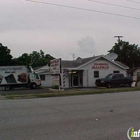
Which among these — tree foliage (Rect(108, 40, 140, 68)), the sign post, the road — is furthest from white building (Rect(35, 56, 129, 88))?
tree foliage (Rect(108, 40, 140, 68))

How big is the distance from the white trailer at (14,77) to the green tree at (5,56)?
30.7 m

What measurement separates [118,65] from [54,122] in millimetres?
32754

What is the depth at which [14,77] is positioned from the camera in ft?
111

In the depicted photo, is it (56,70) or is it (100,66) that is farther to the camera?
(100,66)

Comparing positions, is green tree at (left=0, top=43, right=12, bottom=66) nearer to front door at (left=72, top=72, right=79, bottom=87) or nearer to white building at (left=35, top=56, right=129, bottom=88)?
white building at (left=35, top=56, right=129, bottom=88)

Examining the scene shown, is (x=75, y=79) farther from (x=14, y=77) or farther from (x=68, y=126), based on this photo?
(x=68, y=126)

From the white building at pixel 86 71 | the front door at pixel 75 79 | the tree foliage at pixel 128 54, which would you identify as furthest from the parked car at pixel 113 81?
the tree foliage at pixel 128 54

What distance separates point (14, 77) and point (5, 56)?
108 ft

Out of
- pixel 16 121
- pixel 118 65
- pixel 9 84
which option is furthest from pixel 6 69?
pixel 16 121

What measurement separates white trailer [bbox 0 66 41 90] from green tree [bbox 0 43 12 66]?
101ft

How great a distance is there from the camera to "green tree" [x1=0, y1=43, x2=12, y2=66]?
211 ft

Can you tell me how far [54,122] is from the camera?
877 cm

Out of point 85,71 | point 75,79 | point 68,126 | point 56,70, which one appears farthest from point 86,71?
point 68,126

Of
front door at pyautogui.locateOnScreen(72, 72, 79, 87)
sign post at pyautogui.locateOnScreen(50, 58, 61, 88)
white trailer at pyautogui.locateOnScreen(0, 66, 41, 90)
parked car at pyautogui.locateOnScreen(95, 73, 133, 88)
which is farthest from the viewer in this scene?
front door at pyautogui.locateOnScreen(72, 72, 79, 87)
